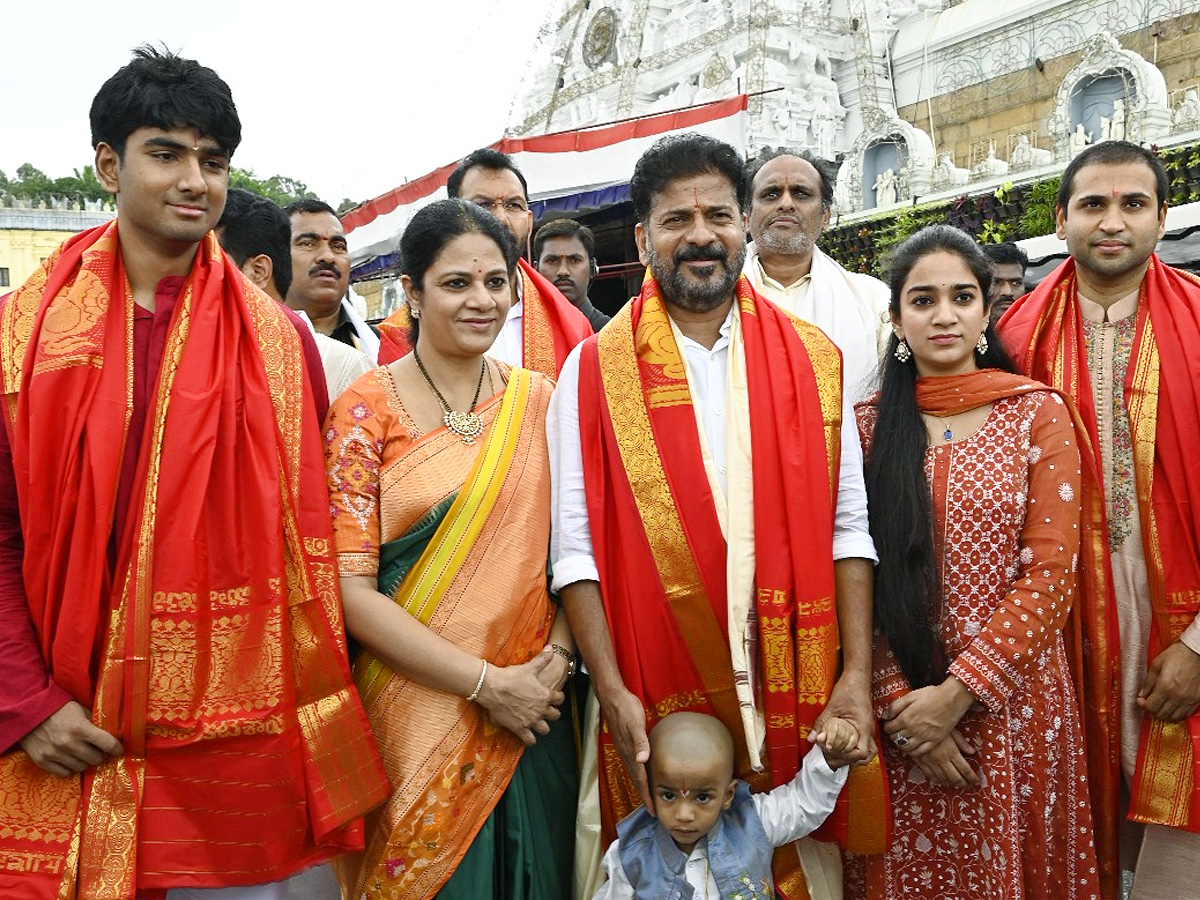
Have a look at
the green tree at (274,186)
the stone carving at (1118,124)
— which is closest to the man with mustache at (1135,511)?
the stone carving at (1118,124)

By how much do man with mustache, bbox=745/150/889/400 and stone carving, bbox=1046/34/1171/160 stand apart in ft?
23.4

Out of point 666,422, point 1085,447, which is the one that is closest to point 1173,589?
point 1085,447

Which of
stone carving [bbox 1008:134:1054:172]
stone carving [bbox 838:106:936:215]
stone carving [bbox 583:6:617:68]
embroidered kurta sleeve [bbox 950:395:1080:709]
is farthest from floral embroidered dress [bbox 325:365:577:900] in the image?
stone carving [bbox 583:6:617:68]

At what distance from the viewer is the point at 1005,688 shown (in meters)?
2.53

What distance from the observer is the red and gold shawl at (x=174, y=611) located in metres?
2.13

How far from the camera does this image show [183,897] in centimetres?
230

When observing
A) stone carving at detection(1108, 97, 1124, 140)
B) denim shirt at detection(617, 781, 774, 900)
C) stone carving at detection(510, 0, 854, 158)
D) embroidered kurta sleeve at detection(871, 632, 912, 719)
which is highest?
stone carving at detection(510, 0, 854, 158)

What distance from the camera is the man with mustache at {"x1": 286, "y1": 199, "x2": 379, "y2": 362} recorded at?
4266 mm

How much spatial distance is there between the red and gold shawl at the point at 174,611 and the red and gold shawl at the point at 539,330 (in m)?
1.28

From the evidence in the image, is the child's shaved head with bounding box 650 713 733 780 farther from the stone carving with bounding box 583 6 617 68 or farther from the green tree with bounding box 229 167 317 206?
the green tree with bounding box 229 167 317 206

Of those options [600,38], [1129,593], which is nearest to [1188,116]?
[1129,593]

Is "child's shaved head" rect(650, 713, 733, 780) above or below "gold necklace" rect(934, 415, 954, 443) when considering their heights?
below

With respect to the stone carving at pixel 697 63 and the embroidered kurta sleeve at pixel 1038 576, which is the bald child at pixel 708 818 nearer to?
the embroidered kurta sleeve at pixel 1038 576

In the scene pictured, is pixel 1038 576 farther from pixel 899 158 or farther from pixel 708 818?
pixel 899 158
